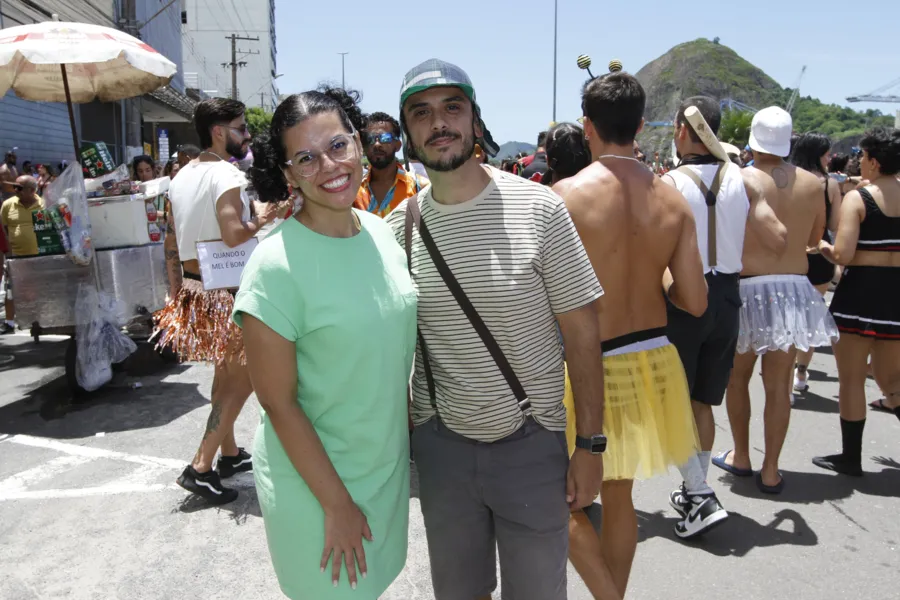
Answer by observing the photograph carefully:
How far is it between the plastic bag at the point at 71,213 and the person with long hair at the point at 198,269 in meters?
2.00

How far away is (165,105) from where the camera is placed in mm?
28062

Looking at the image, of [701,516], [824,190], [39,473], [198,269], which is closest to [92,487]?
[39,473]

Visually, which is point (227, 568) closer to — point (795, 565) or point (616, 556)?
point (616, 556)

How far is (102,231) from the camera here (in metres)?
6.13

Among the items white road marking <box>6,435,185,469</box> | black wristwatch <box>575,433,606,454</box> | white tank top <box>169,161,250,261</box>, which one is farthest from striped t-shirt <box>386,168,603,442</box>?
white road marking <box>6,435,185,469</box>

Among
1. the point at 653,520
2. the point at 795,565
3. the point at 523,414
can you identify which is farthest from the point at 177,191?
the point at 795,565

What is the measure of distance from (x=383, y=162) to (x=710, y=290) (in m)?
1.99

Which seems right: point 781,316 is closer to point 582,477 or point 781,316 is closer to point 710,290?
point 710,290

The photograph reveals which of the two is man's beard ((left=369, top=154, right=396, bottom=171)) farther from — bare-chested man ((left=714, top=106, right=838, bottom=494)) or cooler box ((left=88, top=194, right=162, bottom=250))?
cooler box ((left=88, top=194, right=162, bottom=250))

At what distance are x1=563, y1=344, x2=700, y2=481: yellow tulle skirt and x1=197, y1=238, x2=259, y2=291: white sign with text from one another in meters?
2.10

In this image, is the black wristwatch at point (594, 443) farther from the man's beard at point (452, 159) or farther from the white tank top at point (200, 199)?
the white tank top at point (200, 199)

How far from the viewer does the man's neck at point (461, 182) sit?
6.78 ft

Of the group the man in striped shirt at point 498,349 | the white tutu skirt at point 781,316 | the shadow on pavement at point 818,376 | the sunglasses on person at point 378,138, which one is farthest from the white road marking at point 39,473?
the shadow on pavement at point 818,376

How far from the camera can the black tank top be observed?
4371 millimetres
